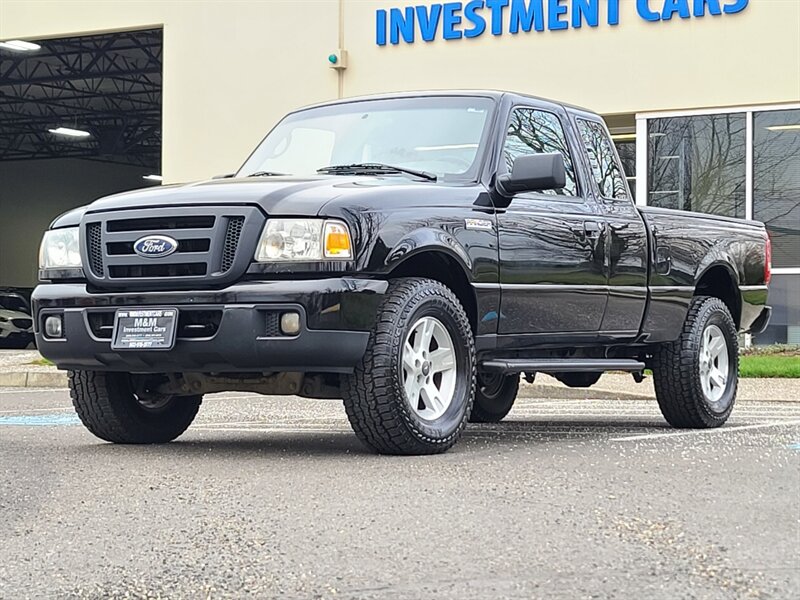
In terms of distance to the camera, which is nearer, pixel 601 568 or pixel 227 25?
pixel 601 568

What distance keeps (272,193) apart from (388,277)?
2.13ft

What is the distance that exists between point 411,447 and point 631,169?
13441 mm

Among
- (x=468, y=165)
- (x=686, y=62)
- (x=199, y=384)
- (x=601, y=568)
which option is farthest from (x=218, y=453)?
(x=686, y=62)

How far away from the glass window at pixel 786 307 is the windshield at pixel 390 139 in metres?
10.7

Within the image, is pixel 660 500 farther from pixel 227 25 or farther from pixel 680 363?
pixel 227 25

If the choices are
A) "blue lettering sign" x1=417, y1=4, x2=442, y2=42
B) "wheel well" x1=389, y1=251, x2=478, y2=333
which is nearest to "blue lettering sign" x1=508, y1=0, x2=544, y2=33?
"blue lettering sign" x1=417, y1=4, x2=442, y2=42

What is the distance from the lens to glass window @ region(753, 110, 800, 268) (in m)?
18.1

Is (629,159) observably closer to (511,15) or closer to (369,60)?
(511,15)

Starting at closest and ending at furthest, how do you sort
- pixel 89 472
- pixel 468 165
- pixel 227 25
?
pixel 89 472 → pixel 468 165 → pixel 227 25

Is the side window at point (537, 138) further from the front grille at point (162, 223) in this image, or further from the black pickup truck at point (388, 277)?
the front grille at point (162, 223)

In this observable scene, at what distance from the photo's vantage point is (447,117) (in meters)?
→ 7.95

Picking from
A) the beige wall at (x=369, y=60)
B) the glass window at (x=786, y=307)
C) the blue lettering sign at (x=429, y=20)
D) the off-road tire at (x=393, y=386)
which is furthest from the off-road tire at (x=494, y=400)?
the blue lettering sign at (x=429, y=20)

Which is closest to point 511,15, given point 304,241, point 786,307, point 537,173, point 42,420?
point 786,307

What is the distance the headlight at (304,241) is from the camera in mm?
6445
